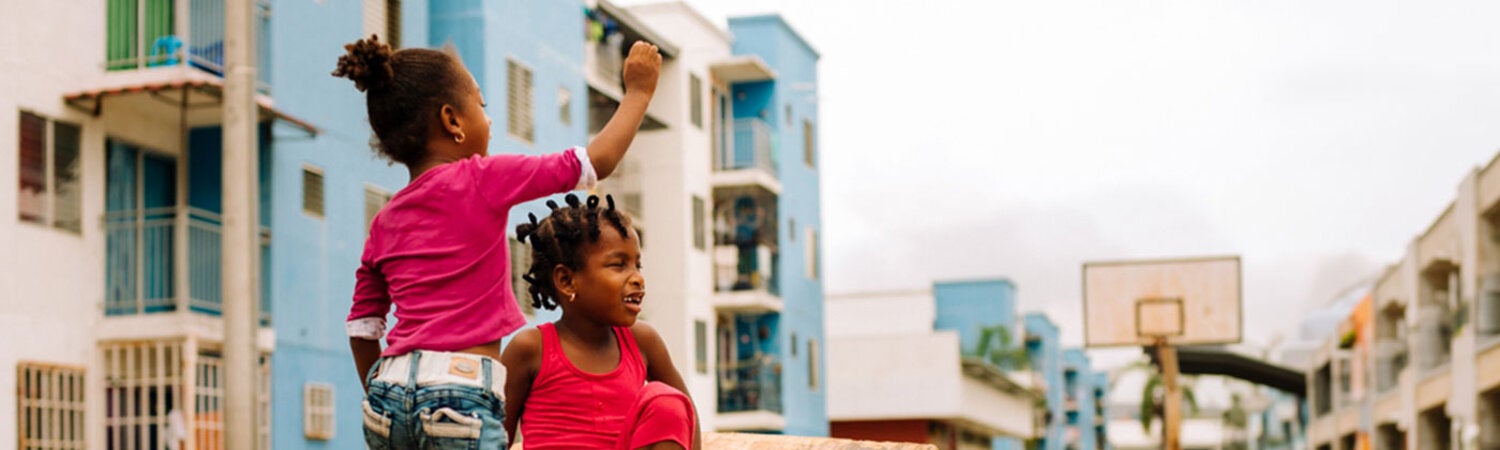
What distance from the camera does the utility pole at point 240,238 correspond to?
1576 cm

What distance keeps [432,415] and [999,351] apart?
65.1m

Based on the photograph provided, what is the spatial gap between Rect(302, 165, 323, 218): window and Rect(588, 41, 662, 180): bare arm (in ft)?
56.1

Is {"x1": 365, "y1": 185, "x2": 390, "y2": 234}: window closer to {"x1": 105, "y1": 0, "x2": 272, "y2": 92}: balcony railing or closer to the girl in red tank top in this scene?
{"x1": 105, "y1": 0, "x2": 272, "y2": 92}: balcony railing

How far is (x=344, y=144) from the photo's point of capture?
73.0 ft

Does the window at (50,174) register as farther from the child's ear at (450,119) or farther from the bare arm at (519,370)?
the child's ear at (450,119)

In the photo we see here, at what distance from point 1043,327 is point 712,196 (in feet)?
169

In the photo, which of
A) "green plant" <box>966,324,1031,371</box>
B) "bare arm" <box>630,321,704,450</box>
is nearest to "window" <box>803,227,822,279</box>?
"green plant" <box>966,324,1031,371</box>

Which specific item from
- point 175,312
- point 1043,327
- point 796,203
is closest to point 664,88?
point 796,203

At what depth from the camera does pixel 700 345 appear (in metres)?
34.8

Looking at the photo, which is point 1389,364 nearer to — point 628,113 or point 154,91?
point 154,91

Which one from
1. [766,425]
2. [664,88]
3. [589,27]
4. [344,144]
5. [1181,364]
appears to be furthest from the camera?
[1181,364]

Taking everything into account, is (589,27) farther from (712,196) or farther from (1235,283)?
(1235,283)

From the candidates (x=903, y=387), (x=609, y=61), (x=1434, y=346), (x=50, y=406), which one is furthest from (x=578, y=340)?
(x=903, y=387)

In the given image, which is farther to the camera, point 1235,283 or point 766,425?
point 766,425
